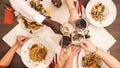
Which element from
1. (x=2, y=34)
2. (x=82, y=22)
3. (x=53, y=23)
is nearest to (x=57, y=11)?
(x=53, y=23)

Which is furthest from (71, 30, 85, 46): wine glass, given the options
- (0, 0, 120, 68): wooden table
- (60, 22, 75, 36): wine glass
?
(0, 0, 120, 68): wooden table

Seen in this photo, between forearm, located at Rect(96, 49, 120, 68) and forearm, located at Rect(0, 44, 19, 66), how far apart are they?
0.46 meters

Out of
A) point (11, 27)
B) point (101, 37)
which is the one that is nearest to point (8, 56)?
point (11, 27)

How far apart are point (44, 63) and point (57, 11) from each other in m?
0.30

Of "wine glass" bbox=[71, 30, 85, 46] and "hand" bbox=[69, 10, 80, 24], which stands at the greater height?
"hand" bbox=[69, 10, 80, 24]

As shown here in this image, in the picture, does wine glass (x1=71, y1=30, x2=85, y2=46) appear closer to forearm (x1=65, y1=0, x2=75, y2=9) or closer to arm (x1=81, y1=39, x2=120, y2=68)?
arm (x1=81, y1=39, x2=120, y2=68)

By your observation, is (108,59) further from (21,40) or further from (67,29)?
(21,40)

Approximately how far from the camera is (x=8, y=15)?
1.46m

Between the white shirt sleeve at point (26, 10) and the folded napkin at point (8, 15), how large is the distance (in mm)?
57

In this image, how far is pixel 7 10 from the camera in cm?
146

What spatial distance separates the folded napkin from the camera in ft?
4.75

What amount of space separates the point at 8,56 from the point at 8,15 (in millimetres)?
236

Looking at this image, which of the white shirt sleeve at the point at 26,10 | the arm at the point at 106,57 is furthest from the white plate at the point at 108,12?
the white shirt sleeve at the point at 26,10

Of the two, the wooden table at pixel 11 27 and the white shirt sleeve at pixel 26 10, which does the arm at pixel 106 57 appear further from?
the white shirt sleeve at pixel 26 10
